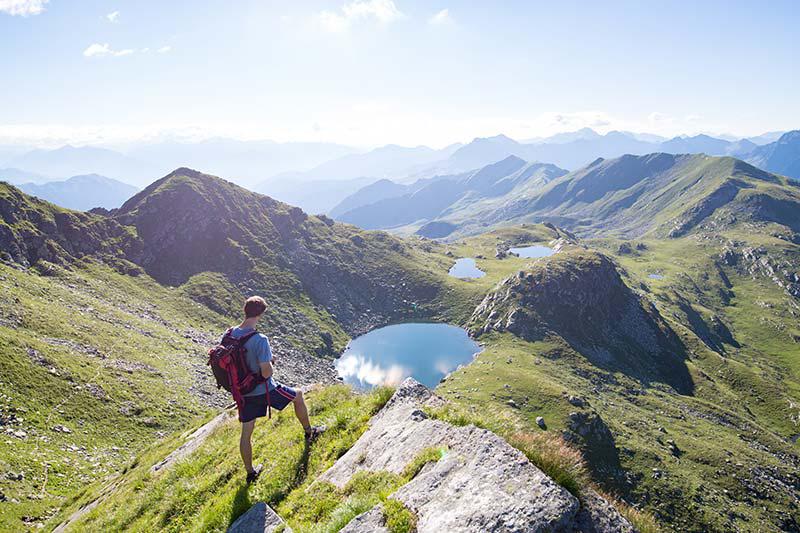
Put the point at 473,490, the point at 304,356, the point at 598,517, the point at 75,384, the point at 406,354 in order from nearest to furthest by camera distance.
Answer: the point at 598,517, the point at 473,490, the point at 75,384, the point at 304,356, the point at 406,354

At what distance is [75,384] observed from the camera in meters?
53.1

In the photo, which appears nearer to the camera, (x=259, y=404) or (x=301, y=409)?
(x=259, y=404)

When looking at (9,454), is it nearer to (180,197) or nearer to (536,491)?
(536,491)

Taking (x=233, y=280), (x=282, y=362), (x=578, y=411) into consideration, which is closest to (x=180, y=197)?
(x=233, y=280)

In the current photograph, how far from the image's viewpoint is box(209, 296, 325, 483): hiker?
12656mm

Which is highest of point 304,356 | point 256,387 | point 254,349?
point 254,349

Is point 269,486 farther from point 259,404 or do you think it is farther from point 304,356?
point 304,356

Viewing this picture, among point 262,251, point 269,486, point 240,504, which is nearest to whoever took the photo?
point 240,504

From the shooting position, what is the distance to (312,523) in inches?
397

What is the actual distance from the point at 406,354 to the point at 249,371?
413ft

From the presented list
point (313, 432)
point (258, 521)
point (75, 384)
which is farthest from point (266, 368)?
point (75, 384)

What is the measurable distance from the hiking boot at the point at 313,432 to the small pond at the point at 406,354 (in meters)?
103

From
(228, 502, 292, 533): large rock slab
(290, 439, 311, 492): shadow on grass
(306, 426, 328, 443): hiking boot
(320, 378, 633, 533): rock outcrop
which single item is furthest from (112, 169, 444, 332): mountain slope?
(320, 378, 633, 533): rock outcrop

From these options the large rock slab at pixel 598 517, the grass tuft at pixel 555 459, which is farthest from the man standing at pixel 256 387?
the large rock slab at pixel 598 517
